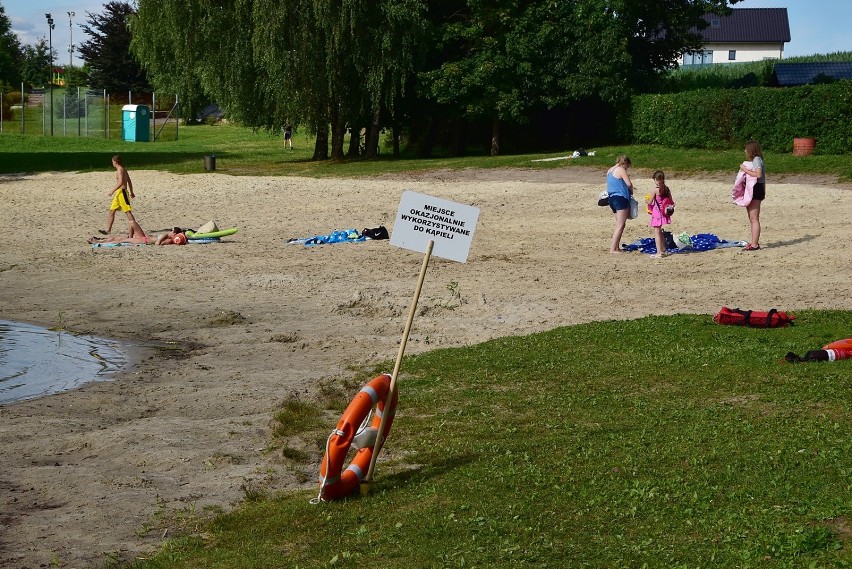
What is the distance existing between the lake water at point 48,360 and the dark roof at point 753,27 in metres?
104

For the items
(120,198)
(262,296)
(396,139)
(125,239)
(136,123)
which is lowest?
(262,296)

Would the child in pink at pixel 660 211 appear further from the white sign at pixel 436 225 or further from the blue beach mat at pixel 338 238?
the white sign at pixel 436 225

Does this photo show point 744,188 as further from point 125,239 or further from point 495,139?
point 495,139

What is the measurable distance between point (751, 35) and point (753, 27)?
107cm

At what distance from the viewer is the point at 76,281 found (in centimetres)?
1906

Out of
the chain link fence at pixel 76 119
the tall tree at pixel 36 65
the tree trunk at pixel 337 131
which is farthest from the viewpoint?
the tall tree at pixel 36 65

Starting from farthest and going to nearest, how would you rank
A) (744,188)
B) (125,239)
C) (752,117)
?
(752,117), (125,239), (744,188)

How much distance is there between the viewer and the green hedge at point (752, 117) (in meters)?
30.8

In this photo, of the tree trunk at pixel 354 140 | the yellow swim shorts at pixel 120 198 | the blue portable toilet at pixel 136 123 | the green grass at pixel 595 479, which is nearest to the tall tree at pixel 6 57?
the blue portable toilet at pixel 136 123

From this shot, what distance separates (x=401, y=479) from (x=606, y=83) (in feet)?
103

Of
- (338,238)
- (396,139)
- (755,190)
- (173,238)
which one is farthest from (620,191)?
(396,139)

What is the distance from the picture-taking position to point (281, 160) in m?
44.1

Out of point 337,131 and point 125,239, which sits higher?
point 337,131

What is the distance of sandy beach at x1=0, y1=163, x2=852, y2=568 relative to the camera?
27.8ft
